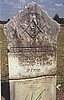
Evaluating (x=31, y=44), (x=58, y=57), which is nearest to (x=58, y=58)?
(x=58, y=57)

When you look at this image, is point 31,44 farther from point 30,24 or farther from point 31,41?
point 30,24

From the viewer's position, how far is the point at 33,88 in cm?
406

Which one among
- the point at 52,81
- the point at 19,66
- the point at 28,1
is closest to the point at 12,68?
the point at 19,66

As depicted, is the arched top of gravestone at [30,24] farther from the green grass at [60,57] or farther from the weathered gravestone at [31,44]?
the green grass at [60,57]

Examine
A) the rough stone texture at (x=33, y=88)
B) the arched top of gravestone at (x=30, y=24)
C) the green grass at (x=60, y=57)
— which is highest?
the arched top of gravestone at (x=30, y=24)

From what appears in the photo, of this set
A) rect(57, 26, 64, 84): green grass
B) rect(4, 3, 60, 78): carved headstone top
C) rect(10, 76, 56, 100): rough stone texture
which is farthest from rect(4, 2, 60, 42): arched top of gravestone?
rect(10, 76, 56, 100): rough stone texture

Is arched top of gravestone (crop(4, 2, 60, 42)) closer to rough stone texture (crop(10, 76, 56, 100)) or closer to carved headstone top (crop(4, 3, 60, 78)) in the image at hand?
carved headstone top (crop(4, 3, 60, 78))

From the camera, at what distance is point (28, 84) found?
4.06 metres

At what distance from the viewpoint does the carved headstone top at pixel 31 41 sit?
3.93 metres

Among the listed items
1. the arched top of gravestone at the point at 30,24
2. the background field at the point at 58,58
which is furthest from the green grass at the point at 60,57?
the arched top of gravestone at the point at 30,24

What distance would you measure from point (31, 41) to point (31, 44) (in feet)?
0.10

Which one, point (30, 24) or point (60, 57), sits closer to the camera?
point (30, 24)

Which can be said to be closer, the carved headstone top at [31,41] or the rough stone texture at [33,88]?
the carved headstone top at [31,41]

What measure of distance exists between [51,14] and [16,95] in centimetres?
90
